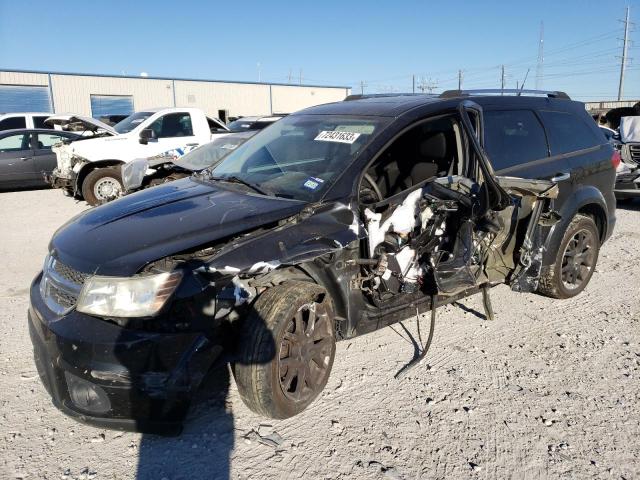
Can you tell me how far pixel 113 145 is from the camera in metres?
9.85

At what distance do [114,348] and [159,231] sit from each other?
0.69 metres

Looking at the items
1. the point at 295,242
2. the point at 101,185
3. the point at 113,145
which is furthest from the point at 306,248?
the point at 113,145

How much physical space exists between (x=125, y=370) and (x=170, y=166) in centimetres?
577

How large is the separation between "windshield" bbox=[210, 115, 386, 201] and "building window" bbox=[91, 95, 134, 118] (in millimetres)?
31304

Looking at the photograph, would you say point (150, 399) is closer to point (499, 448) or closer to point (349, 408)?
point (349, 408)

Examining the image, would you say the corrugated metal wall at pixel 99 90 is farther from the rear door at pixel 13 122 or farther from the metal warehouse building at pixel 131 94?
the rear door at pixel 13 122

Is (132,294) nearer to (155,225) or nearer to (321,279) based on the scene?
(155,225)

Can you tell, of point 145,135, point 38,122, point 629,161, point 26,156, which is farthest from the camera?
point 38,122

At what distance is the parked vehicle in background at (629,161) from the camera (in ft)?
28.8

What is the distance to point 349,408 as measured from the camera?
10.1 feet

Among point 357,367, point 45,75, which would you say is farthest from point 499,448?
point 45,75

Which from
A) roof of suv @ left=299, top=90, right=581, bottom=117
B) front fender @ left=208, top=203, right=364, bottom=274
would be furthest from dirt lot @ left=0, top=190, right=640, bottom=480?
roof of suv @ left=299, top=90, right=581, bottom=117

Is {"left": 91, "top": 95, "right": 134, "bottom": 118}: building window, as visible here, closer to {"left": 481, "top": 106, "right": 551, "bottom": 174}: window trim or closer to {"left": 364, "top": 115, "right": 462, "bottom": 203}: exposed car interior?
{"left": 364, "top": 115, "right": 462, "bottom": 203}: exposed car interior

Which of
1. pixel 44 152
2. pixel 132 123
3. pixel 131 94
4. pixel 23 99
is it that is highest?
pixel 131 94
